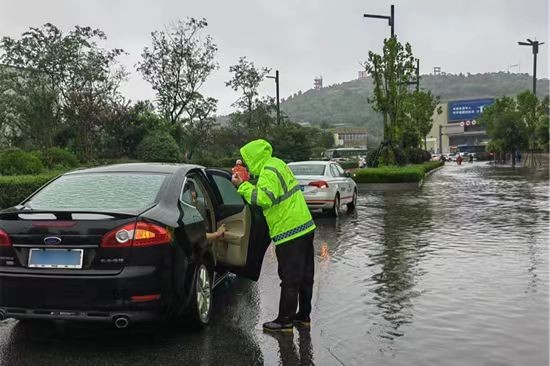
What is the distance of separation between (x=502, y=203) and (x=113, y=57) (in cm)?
2556

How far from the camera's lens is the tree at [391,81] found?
26766 mm

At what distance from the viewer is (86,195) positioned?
4.94 m

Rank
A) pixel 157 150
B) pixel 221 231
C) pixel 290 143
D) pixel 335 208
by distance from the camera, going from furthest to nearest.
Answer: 1. pixel 290 143
2. pixel 157 150
3. pixel 335 208
4. pixel 221 231

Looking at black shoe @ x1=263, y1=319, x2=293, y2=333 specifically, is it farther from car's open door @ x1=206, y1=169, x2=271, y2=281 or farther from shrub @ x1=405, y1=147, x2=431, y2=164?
shrub @ x1=405, y1=147, x2=431, y2=164

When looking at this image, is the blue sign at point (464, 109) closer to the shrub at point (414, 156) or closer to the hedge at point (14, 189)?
the shrub at point (414, 156)

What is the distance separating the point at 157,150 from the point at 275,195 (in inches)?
1032

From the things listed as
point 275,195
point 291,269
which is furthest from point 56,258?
point 291,269

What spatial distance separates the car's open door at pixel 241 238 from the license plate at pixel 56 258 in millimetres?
1650

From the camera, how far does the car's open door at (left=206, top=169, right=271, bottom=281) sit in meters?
5.59

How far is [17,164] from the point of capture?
1833cm

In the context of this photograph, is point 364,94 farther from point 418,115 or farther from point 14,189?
point 14,189

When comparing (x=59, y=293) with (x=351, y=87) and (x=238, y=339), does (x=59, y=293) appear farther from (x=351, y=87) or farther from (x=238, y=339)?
(x=351, y=87)

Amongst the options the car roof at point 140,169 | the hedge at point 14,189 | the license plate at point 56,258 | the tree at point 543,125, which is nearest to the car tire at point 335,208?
the hedge at point 14,189

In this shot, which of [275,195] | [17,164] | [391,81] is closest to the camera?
[275,195]
